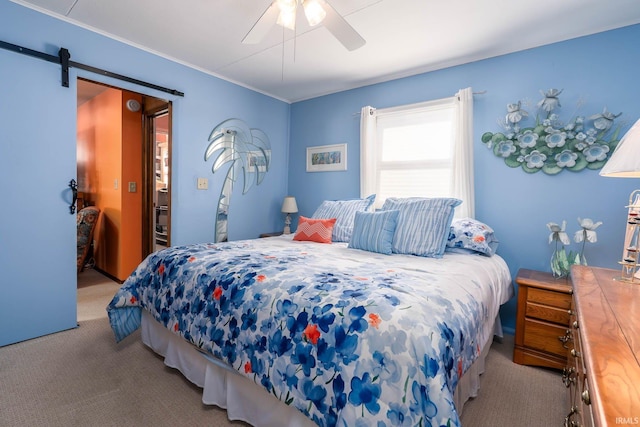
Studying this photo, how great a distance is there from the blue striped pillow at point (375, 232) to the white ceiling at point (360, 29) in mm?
1476

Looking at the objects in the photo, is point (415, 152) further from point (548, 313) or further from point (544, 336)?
point (544, 336)

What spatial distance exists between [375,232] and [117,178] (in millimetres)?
3223

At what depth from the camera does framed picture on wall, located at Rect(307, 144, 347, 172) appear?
12.3ft

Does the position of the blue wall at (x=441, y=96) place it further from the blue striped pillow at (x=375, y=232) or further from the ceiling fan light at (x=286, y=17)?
the ceiling fan light at (x=286, y=17)

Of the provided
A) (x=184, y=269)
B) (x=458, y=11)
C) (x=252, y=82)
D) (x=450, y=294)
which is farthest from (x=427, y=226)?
(x=252, y=82)

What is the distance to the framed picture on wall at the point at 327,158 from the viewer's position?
374 centimetres

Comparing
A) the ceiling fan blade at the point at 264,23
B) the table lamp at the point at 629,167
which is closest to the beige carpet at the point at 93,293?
the ceiling fan blade at the point at 264,23

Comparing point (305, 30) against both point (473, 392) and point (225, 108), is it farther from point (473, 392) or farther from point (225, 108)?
point (473, 392)

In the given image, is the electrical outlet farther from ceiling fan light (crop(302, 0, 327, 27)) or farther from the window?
ceiling fan light (crop(302, 0, 327, 27))

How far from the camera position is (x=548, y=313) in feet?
6.59

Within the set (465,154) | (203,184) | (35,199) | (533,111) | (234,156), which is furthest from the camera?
(234,156)

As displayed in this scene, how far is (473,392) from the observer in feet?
5.68

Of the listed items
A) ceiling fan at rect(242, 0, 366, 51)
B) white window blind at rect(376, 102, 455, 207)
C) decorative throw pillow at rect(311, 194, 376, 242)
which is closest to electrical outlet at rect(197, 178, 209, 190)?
decorative throw pillow at rect(311, 194, 376, 242)

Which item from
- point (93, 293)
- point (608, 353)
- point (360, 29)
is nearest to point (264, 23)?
point (360, 29)
